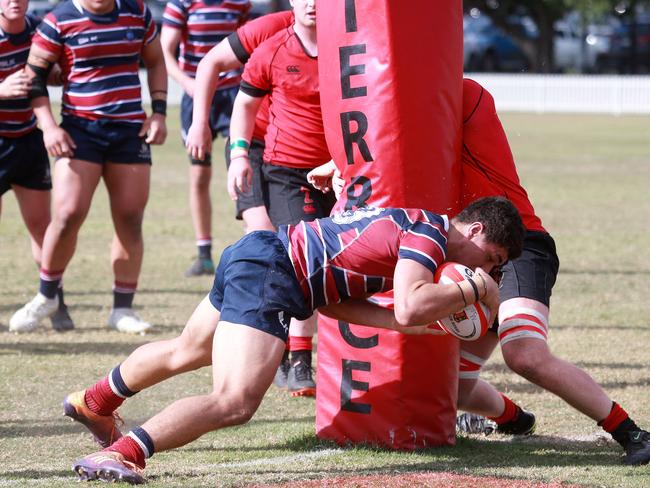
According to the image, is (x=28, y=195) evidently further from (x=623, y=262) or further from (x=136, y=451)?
(x=623, y=262)

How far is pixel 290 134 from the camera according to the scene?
645 centimetres

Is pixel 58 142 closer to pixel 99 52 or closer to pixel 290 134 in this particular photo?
pixel 99 52

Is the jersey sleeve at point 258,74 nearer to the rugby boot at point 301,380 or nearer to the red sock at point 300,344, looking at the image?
the red sock at point 300,344

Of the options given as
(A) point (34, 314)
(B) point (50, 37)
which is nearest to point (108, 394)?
(A) point (34, 314)

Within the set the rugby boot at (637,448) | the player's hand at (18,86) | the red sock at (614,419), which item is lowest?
the rugby boot at (637,448)

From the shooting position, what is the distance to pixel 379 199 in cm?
507

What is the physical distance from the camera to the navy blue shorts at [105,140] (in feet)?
23.9

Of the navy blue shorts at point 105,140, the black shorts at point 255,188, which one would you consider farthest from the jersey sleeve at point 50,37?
the black shorts at point 255,188

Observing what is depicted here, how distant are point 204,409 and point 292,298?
1.79ft

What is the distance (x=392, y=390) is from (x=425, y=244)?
0.84 meters

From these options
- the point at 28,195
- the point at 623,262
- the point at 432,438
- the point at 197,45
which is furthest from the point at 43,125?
the point at 623,262

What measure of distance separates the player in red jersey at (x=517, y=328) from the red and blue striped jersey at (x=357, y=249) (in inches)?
24.2

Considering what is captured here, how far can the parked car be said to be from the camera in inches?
1660

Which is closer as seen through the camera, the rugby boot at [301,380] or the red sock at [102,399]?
the red sock at [102,399]
